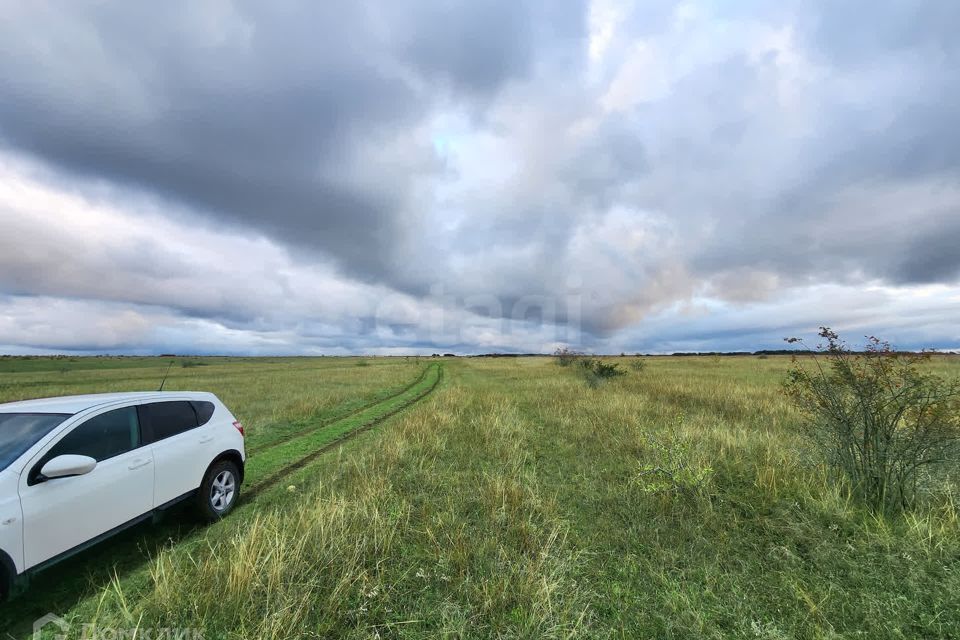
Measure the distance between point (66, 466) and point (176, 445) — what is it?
1.65m

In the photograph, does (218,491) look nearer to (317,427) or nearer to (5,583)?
(5,583)

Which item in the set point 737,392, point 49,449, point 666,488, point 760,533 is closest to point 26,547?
point 49,449

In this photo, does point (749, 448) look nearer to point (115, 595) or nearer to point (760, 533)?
point (760, 533)

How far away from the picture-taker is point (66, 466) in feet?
12.2

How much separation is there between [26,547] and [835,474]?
1057 cm

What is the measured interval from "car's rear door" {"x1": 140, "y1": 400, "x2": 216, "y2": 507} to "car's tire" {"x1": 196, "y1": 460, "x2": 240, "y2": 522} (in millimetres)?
165

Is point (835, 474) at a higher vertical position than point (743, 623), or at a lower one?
higher

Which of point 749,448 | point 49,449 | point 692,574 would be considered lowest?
point 692,574

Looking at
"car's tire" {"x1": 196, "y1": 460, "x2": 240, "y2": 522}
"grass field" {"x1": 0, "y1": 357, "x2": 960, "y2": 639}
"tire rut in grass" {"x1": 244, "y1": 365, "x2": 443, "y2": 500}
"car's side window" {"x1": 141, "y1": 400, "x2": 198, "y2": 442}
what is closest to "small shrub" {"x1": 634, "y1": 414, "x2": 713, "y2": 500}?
"grass field" {"x1": 0, "y1": 357, "x2": 960, "y2": 639}

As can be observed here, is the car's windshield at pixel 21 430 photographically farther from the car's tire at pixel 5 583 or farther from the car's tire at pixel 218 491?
the car's tire at pixel 218 491

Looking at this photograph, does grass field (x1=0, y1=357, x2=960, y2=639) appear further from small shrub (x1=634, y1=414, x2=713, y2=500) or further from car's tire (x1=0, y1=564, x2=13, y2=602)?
car's tire (x1=0, y1=564, x2=13, y2=602)

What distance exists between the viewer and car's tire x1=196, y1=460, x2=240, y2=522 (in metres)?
5.64

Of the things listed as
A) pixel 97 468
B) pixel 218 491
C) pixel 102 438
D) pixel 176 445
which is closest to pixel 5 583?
pixel 97 468

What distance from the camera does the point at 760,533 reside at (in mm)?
4949
